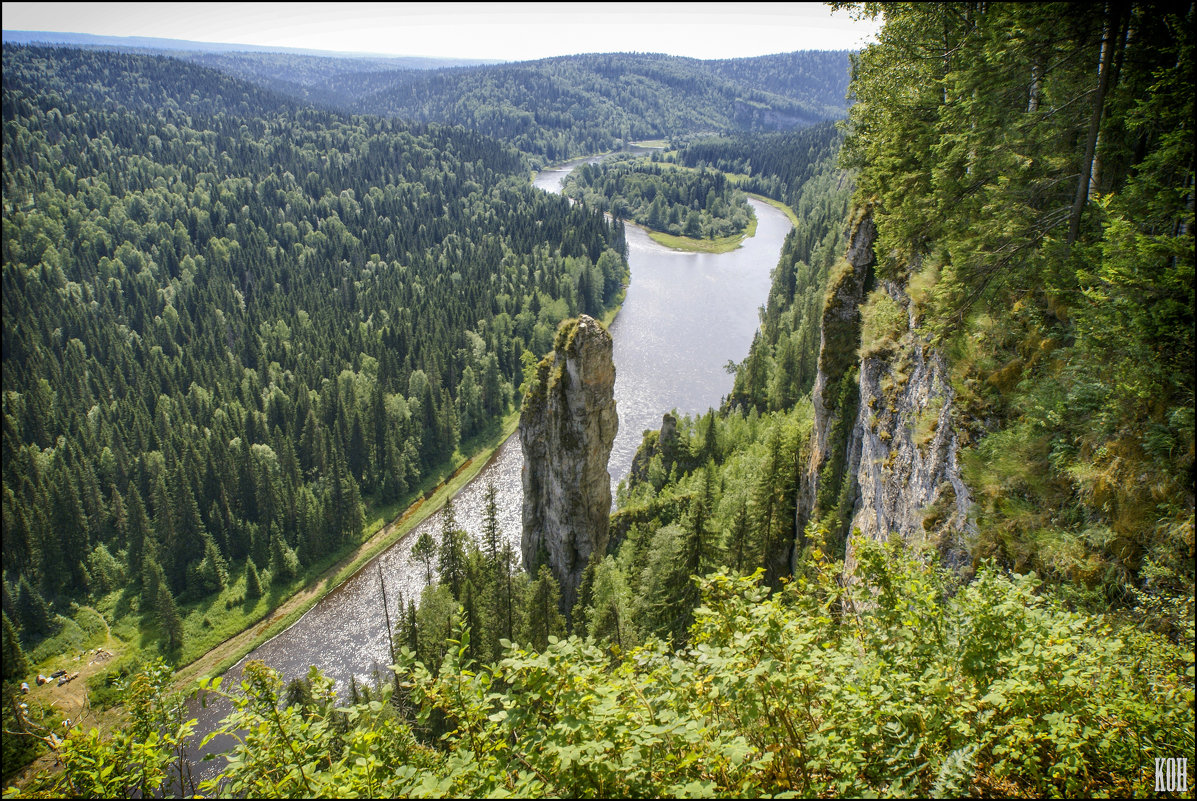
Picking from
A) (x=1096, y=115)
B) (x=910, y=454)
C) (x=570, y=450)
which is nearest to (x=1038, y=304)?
(x=1096, y=115)

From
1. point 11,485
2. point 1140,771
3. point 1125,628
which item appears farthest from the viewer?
point 11,485

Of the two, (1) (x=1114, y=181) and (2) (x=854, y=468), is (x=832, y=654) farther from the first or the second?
(2) (x=854, y=468)

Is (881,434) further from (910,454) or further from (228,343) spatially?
(228,343)

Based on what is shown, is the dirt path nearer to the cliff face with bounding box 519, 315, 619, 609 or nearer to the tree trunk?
the cliff face with bounding box 519, 315, 619, 609

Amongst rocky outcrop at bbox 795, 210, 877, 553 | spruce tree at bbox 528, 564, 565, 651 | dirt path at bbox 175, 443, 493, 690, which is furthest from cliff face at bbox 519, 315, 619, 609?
dirt path at bbox 175, 443, 493, 690

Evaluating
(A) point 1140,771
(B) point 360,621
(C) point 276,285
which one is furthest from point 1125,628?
(C) point 276,285

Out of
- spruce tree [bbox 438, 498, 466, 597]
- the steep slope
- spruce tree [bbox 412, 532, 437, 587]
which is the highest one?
the steep slope

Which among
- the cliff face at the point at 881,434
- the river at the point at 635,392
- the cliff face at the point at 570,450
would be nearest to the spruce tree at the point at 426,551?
the river at the point at 635,392
